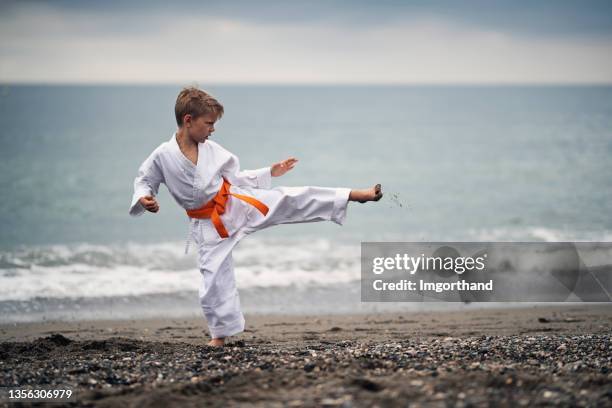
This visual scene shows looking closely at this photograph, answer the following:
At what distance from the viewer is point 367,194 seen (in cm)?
541

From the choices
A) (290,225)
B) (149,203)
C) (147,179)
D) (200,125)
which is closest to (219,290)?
(149,203)

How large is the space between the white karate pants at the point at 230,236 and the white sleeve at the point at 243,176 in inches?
2.2

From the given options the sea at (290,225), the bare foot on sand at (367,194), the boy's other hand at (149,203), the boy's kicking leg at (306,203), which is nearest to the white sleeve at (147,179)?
the boy's other hand at (149,203)

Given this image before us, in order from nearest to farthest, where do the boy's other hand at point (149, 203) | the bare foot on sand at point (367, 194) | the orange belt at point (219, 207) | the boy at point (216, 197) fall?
the bare foot on sand at point (367, 194) < the boy's other hand at point (149, 203) < the boy at point (216, 197) < the orange belt at point (219, 207)

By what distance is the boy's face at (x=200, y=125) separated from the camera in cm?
572

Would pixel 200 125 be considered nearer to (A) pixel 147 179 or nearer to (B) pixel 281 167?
(A) pixel 147 179

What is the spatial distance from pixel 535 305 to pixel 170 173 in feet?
17.3

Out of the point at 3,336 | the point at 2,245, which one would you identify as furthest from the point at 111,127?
the point at 3,336

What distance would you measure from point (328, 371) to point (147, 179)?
2.21 metres

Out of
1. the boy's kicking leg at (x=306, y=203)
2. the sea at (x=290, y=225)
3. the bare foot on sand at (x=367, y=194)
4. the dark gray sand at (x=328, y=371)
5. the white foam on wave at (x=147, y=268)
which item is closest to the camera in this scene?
the dark gray sand at (x=328, y=371)

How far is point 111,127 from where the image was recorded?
1797 inches

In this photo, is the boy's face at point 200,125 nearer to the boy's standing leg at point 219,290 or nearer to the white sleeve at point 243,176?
the white sleeve at point 243,176

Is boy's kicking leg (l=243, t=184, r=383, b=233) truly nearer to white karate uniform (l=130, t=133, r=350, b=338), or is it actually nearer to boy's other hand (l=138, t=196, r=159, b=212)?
white karate uniform (l=130, t=133, r=350, b=338)

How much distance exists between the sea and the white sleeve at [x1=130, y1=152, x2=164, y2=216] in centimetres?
207
